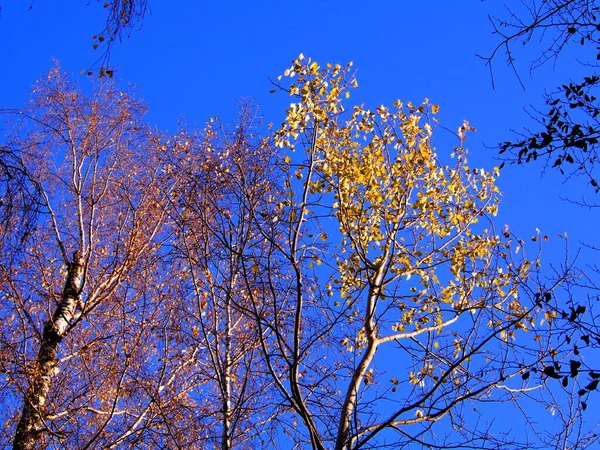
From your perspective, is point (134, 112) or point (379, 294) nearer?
point (379, 294)

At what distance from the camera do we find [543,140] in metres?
5.05

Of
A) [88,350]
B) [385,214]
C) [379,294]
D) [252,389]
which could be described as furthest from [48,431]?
[385,214]

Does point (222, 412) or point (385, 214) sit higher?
point (385, 214)

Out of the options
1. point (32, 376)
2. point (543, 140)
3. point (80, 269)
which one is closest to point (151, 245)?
point (80, 269)

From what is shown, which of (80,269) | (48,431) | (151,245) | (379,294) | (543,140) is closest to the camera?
(543,140)

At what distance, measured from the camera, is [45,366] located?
327 inches

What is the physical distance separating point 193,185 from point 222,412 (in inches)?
102

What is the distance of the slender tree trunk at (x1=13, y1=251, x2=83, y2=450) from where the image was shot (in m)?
7.77

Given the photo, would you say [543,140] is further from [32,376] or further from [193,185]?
[32,376]

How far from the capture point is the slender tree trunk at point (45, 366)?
7770 mm

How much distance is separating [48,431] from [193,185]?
326 centimetres

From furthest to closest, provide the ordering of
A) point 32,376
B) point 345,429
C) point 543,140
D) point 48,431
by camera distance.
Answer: point 32,376 < point 48,431 < point 345,429 < point 543,140

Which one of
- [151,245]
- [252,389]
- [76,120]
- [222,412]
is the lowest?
[222,412]

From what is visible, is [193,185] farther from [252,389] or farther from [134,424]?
[134,424]
